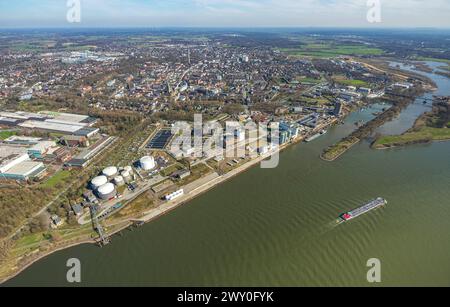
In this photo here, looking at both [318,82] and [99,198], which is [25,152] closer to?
[99,198]

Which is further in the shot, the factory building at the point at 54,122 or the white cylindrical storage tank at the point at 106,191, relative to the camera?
the factory building at the point at 54,122

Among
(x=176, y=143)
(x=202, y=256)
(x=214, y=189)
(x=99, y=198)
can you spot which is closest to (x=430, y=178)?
(x=214, y=189)

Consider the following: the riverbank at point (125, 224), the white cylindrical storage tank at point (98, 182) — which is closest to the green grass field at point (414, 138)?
the riverbank at point (125, 224)

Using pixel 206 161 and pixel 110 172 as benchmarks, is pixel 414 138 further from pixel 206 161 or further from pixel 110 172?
pixel 110 172

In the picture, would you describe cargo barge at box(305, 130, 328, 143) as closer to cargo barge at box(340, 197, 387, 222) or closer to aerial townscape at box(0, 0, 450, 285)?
aerial townscape at box(0, 0, 450, 285)

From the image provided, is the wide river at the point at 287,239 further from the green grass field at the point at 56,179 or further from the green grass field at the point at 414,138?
the green grass field at the point at 56,179

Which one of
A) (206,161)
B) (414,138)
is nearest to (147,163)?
(206,161)

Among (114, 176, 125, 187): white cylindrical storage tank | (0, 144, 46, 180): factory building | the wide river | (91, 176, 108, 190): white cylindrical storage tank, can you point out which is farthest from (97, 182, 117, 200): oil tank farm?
(0, 144, 46, 180): factory building
